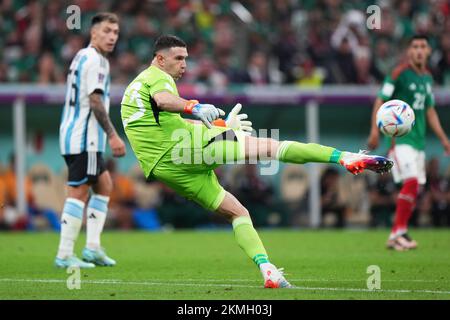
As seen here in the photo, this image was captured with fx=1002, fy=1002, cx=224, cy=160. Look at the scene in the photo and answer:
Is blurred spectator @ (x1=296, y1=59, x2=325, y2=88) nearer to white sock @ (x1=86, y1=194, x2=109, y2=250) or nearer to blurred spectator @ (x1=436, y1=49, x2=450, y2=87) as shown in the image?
blurred spectator @ (x1=436, y1=49, x2=450, y2=87)

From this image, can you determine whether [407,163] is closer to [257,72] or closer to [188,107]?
[188,107]

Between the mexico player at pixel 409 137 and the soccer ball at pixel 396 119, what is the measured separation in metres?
3.75

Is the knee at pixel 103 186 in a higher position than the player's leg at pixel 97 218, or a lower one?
higher

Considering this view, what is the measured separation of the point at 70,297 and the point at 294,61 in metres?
14.5

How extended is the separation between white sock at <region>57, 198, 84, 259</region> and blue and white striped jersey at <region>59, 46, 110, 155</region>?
609mm

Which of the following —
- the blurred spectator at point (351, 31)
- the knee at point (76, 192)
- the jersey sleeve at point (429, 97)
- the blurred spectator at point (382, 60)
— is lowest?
the knee at point (76, 192)

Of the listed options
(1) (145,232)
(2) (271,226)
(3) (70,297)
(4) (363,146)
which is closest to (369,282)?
(3) (70,297)

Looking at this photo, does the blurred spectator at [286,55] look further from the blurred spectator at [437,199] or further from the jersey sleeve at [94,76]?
the jersey sleeve at [94,76]

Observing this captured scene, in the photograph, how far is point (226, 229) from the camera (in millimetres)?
20891

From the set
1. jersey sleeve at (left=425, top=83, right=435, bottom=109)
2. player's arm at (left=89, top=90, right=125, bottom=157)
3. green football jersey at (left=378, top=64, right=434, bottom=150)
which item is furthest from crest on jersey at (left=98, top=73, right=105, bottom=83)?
jersey sleeve at (left=425, top=83, right=435, bottom=109)

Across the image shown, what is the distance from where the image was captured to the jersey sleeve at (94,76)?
11.2 metres

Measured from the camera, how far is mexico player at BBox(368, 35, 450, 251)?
46.0 ft

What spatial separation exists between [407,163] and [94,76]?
4952mm

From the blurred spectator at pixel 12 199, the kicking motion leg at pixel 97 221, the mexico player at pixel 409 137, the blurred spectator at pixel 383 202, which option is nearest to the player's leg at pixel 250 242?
the kicking motion leg at pixel 97 221
